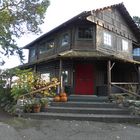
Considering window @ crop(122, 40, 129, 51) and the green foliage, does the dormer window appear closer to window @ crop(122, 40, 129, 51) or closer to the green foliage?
window @ crop(122, 40, 129, 51)

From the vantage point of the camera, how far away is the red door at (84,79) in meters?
16.2

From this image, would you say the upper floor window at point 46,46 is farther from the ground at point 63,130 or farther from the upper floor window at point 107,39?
the ground at point 63,130

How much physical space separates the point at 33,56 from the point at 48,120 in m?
14.4

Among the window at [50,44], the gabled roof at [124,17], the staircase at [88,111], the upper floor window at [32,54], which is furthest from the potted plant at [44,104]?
the upper floor window at [32,54]

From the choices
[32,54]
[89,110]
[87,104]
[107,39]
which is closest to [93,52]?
[107,39]

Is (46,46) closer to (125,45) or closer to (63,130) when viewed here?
(125,45)

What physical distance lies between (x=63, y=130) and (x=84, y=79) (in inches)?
308

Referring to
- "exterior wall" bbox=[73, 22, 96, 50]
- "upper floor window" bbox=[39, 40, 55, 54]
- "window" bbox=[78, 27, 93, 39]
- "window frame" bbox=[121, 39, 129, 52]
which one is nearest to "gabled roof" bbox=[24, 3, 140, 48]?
"upper floor window" bbox=[39, 40, 55, 54]

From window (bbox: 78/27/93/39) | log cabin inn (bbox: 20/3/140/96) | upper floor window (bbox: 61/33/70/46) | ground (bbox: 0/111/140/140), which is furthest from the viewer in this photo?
upper floor window (bbox: 61/33/70/46)

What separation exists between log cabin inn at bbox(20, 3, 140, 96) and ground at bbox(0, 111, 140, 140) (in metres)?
4.70

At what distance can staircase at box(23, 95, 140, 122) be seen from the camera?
10.6 metres

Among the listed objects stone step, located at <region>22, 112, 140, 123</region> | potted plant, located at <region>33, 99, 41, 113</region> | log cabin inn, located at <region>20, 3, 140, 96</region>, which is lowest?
stone step, located at <region>22, 112, 140, 123</region>

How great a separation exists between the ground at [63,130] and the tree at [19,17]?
37.8ft

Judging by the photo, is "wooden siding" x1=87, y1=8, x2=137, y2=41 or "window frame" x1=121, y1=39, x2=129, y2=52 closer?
"wooden siding" x1=87, y1=8, x2=137, y2=41
